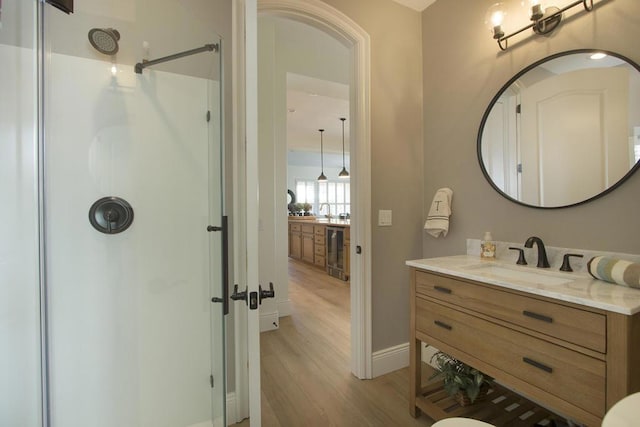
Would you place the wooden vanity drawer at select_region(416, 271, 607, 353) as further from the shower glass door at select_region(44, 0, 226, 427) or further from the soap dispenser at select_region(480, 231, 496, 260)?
the shower glass door at select_region(44, 0, 226, 427)

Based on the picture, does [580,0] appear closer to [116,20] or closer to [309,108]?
[116,20]

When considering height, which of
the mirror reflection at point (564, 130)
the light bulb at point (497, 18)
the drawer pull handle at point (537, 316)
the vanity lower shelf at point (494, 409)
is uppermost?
the light bulb at point (497, 18)

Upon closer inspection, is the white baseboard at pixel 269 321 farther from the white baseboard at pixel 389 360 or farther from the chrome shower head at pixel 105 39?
the chrome shower head at pixel 105 39

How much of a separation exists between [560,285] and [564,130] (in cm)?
87

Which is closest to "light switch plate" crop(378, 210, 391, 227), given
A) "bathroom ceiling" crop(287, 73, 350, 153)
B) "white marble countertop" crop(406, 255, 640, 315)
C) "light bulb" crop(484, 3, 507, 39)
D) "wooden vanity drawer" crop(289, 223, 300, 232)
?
"white marble countertop" crop(406, 255, 640, 315)

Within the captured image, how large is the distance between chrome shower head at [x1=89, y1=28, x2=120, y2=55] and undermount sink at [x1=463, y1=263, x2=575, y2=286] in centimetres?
212

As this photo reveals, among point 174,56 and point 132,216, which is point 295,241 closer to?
point 132,216

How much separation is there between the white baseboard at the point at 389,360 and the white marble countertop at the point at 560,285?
0.85m

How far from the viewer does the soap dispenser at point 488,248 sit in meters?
1.78

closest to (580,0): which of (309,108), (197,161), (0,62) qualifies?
(197,161)

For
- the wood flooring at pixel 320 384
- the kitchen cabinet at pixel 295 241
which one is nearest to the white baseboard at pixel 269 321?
the wood flooring at pixel 320 384

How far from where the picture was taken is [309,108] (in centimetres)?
487

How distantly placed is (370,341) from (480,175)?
4.48ft

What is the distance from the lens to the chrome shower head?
1404 mm
